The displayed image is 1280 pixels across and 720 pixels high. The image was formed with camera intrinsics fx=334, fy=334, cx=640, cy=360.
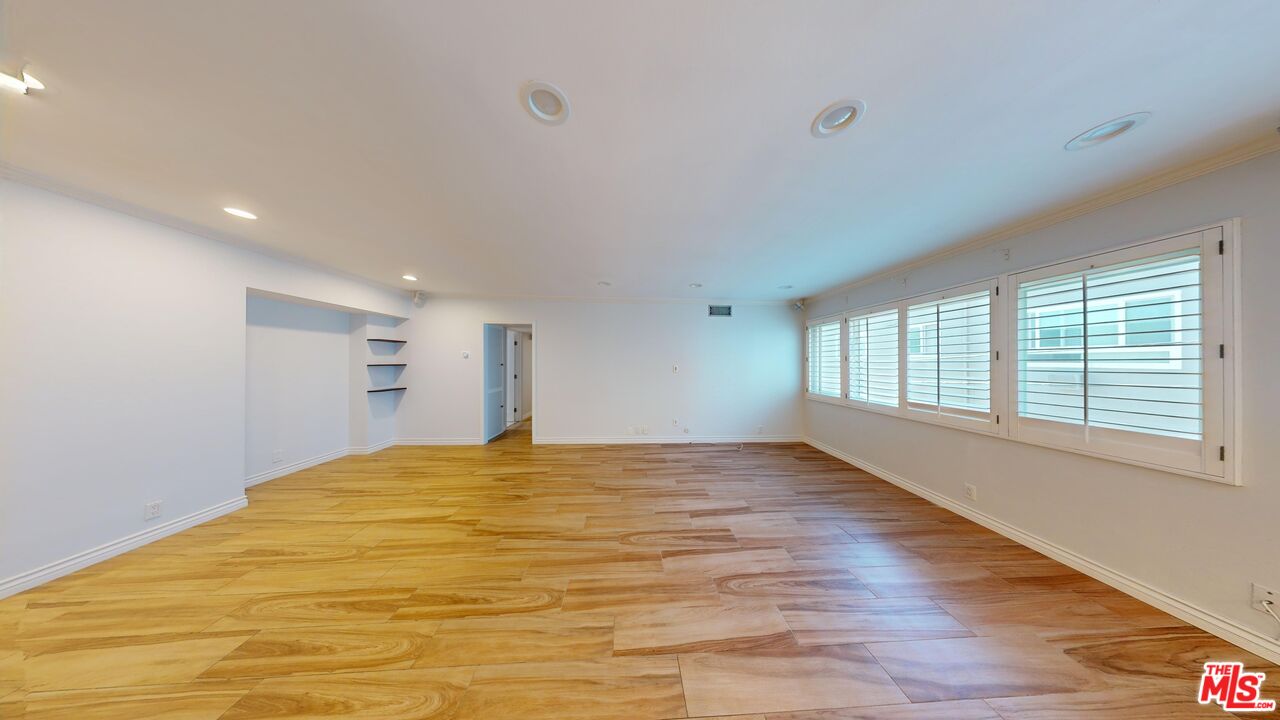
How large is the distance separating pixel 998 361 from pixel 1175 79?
78.6 inches

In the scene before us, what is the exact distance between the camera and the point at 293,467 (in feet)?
13.3

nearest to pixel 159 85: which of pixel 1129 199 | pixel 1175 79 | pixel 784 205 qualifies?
pixel 784 205

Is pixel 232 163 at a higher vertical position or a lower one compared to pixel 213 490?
higher

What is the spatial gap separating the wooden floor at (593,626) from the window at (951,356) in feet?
3.34

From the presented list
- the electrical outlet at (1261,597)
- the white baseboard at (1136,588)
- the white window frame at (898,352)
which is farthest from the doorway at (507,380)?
the electrical outlet at (1261,597)

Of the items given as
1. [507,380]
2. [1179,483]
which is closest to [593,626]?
[1179,483]

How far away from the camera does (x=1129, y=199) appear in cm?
201

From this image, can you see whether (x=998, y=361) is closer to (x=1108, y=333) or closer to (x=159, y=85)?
(x=1108, y=333)

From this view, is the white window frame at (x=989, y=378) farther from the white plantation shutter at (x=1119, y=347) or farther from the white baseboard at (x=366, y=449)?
the white baseboard at (x=366, y=449)

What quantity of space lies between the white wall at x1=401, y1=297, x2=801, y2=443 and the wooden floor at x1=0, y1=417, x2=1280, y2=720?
2.36 metres

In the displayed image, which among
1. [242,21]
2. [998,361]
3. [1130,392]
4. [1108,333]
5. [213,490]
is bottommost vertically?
[213,490]

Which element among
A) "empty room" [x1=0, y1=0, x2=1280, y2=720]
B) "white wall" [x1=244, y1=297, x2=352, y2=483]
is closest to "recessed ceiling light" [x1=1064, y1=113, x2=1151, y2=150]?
"empty room" [x1=0, y1=0, x2=1280, y2=720]

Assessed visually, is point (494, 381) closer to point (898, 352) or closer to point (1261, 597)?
point (898, 352)

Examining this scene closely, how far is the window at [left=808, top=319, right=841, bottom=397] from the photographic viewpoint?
4691 millimetres
